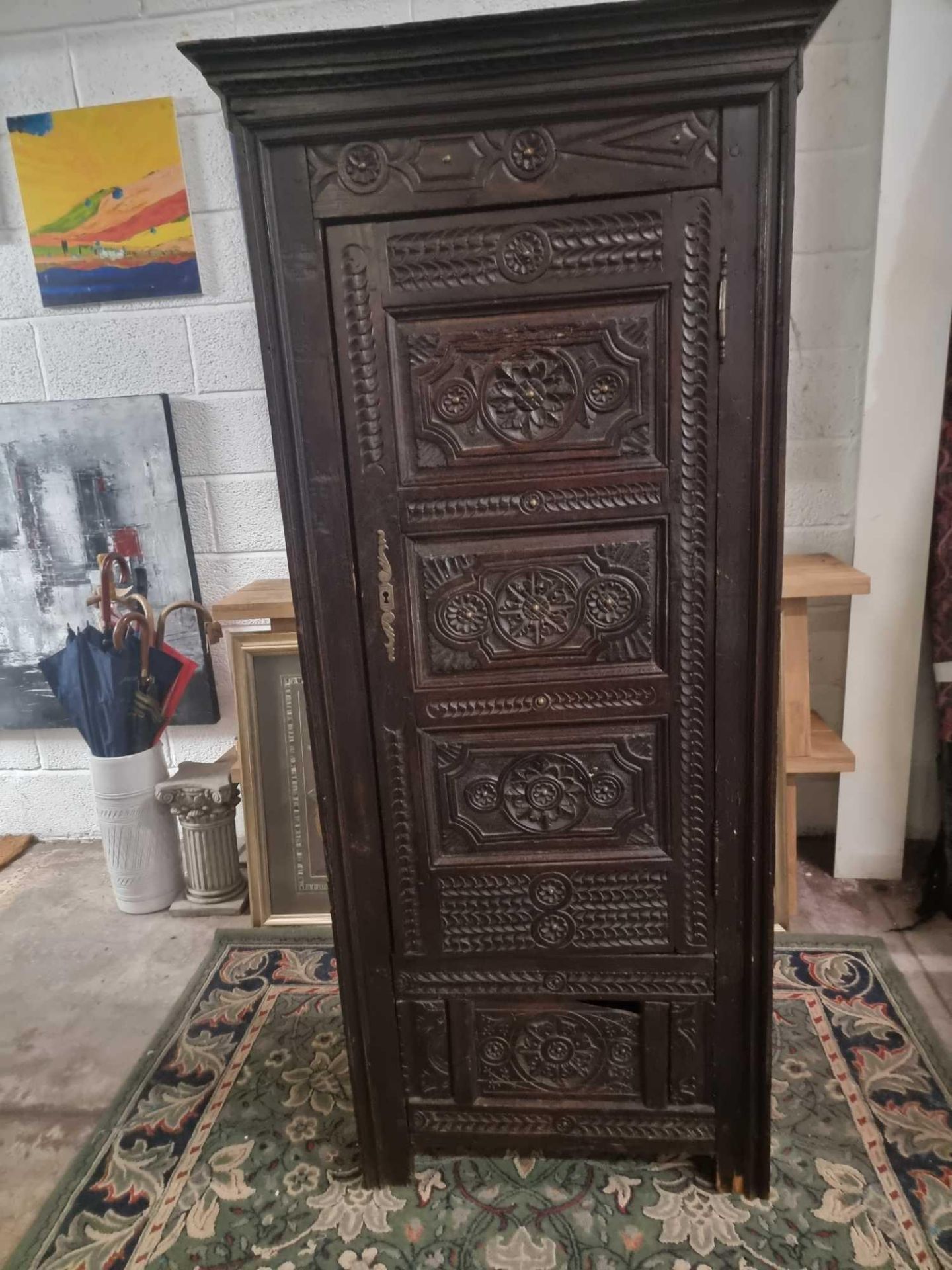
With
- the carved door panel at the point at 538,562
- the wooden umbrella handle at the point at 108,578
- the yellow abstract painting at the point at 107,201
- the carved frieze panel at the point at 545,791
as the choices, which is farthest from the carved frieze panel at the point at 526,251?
the wooden umbrella handle at the point at 108,578

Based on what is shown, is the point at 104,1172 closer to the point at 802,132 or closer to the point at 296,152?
the point at 296,152

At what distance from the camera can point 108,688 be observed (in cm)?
210

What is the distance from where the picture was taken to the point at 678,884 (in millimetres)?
1218

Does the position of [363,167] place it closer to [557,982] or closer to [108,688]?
[557,982]

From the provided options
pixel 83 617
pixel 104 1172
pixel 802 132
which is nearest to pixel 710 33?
pixel 802 132

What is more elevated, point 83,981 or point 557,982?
point 557,982

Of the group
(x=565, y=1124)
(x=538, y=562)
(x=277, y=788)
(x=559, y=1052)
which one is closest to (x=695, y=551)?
(x=538, y=562)

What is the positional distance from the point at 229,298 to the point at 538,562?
58.7 inches

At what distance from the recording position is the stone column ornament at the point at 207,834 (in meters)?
2.17

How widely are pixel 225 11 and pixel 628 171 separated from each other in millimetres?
1601

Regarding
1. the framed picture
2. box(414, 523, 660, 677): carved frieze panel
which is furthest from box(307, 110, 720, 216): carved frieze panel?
the framed picture

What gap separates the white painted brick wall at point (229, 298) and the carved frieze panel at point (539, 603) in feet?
3.96

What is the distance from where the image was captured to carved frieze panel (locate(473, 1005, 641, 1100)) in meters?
1.30

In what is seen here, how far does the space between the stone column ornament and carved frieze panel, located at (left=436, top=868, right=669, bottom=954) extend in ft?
3.69
